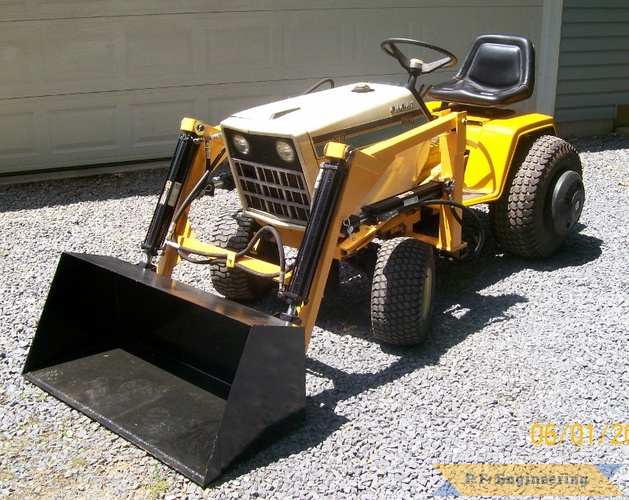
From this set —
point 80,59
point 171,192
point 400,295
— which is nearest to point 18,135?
point 80,59

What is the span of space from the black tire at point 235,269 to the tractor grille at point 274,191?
0.85 ft

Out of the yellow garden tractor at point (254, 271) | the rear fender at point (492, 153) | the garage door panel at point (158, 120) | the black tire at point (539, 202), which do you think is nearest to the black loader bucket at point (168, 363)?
the yellow garden tractor at point (254, 271)

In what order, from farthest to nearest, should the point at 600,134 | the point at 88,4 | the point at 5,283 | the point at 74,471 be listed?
1. the point at 600,134
2. the point at 88,4
3. the point at 5,283
4. the point at 74,471

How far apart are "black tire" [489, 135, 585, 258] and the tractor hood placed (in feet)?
3.17

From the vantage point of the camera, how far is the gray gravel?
297 cm

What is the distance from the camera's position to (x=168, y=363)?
3.70 metres

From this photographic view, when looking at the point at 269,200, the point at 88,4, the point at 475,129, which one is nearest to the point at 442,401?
the point at 269,200

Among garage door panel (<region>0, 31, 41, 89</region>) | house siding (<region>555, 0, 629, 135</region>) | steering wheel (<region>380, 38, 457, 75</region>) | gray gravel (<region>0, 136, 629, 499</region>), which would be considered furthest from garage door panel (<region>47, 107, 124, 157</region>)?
house siding (<region>555, 0, 629, 135</region>)

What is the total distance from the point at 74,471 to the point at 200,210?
3.43m

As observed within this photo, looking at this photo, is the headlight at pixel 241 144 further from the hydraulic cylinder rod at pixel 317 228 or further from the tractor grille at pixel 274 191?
the hydraulic cylinder rod at pixel 317 228

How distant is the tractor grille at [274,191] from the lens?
3719 mm

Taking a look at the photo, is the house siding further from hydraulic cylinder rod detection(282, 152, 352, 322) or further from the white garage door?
hydraulic cylinder rod detection(282, 152, 352, 322)

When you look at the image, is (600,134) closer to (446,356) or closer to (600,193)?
(600,193)

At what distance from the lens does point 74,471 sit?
303cm
